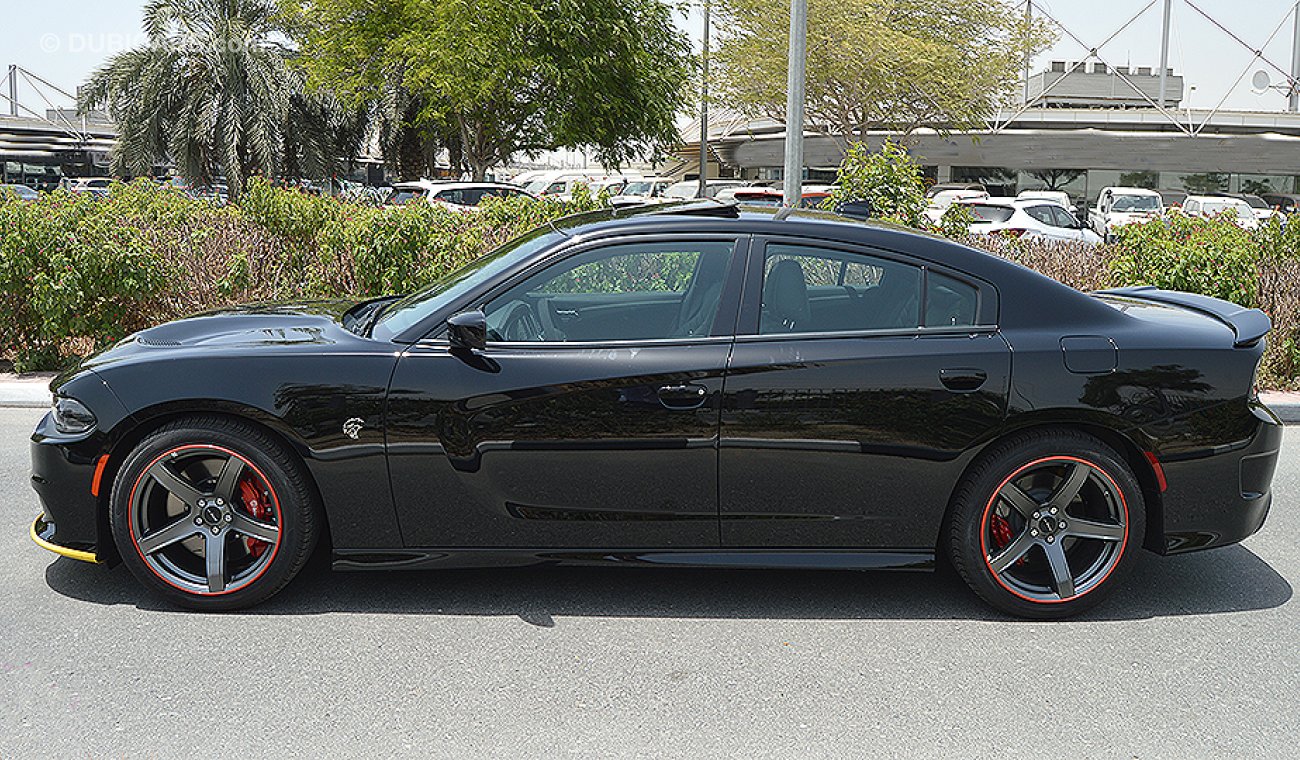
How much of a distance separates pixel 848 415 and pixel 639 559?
3.07ft

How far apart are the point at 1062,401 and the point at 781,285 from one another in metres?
1.11

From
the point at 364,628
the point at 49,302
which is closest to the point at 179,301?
the point at 49,302

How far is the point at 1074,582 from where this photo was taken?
4.63 metres

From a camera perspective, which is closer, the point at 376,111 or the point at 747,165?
the point at 376,111

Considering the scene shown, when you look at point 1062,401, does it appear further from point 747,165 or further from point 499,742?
point 747,165

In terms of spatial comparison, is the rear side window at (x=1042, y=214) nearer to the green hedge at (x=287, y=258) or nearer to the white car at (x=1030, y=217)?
the white car at (x=1030, y=217)

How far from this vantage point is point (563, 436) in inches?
173

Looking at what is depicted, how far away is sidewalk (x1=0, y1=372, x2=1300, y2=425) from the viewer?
895 cm

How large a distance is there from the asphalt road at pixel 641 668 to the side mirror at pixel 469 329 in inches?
40.9

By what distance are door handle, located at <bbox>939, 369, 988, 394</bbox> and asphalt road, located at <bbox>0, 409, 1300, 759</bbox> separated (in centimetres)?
89

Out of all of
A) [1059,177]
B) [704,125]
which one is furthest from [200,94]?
[1059,177]

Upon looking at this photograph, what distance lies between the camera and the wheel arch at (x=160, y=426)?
14.4ft

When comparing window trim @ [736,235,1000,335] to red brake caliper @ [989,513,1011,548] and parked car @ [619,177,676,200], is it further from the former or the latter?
parked car @ [619,177,676,200]

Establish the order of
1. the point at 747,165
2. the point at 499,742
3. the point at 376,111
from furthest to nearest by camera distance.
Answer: the point at 747,165 → the point at 376,111 → the point at 499,742
